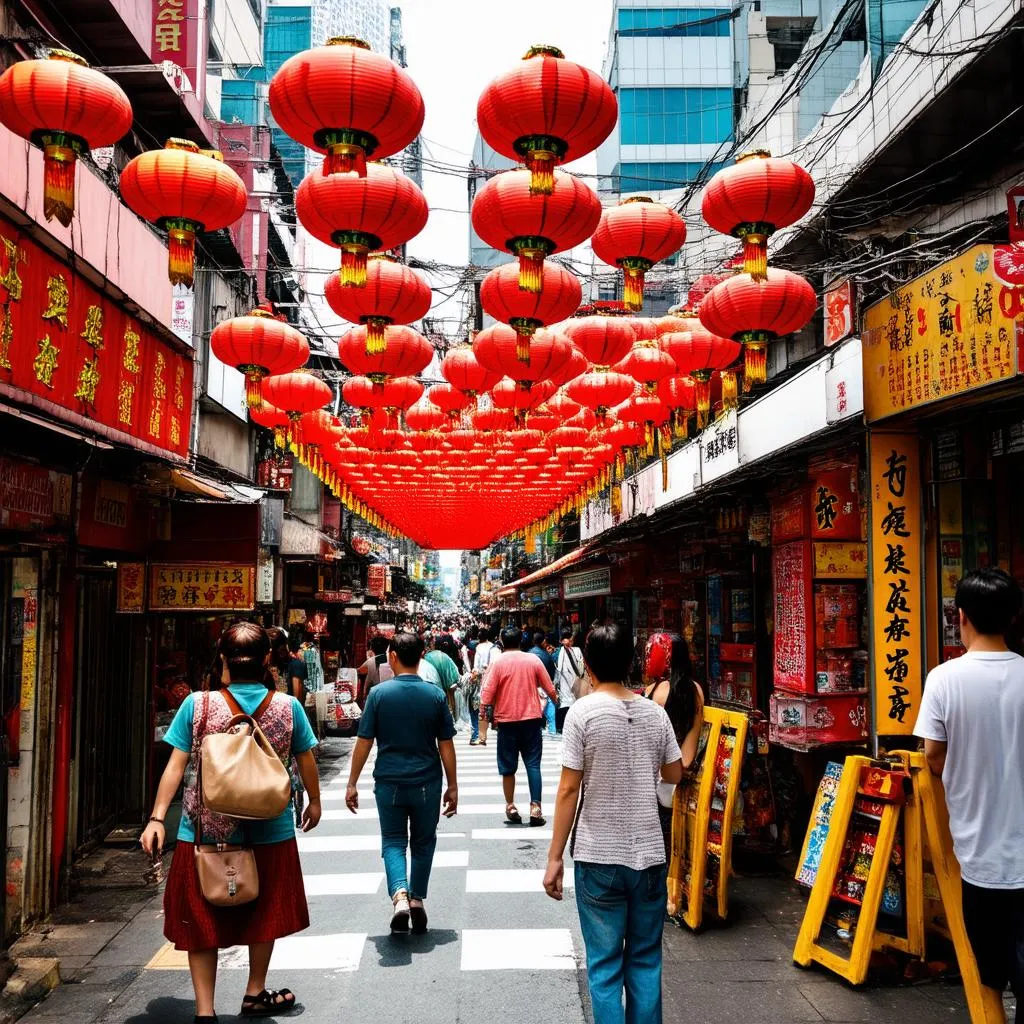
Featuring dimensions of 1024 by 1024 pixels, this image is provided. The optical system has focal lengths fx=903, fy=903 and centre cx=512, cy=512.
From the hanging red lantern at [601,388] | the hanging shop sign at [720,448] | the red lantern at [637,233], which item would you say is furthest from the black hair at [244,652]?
the hanging shop sign at [720,448]

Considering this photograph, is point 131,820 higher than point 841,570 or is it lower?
lower

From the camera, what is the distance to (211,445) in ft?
66.5

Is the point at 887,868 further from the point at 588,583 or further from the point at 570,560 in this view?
the point at 570,560

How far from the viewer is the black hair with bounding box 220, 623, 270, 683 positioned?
4935 millimetres

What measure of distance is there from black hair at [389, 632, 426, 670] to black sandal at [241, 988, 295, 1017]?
7.64 ft

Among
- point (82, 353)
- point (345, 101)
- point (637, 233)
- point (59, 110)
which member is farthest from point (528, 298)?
point (82, 353)

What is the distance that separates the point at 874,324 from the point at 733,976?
16.9ft

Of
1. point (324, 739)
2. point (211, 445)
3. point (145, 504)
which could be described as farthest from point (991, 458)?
point (211, 445)

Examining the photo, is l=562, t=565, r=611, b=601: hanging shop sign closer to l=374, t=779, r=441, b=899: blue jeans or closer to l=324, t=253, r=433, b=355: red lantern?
l=324, t=253, r=433, b=355: red lantern

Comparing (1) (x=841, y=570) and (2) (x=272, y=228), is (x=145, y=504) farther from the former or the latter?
(2) (x=272, y=228)

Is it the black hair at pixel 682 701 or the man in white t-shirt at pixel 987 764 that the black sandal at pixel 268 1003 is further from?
the man in white t-shirt at pixel 987 764

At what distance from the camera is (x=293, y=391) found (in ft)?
38.6

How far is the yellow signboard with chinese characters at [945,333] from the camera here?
5.79 meters

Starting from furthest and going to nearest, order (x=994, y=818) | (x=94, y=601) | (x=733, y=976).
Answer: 1. (x=94, y=601)
2. (x=733, y=976)
3. (x=994, y=818)
